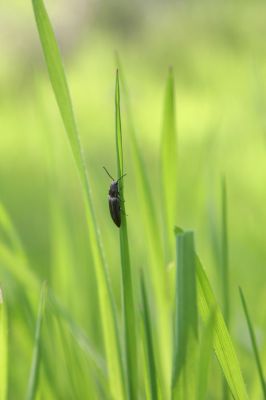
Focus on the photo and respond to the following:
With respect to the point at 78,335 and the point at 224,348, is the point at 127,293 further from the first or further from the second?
the point at 78,335

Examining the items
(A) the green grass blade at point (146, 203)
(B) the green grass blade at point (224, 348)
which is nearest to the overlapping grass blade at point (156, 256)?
(A) the green grass blade at point (146, 203)

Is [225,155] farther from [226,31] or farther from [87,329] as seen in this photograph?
[226,31]

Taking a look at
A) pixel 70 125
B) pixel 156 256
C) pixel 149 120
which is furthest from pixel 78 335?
pixel 149 120

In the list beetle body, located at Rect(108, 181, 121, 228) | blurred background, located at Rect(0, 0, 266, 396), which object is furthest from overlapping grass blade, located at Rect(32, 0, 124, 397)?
blurred background, located at Rect(0, 0, 266, 396)

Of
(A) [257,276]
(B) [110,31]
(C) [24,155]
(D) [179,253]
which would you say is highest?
(B) [110,31]

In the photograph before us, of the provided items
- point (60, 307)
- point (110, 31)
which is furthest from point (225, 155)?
point (110, 31)

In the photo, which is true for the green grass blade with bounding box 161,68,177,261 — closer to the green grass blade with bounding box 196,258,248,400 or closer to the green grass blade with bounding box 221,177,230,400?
the green grass blade with bounding box 221,177,230,400
